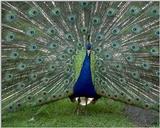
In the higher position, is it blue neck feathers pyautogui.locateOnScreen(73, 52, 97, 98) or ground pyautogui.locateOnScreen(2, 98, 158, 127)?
blue neck feathers pyautogui.locateOnScreen(73, 52, 97, 98)

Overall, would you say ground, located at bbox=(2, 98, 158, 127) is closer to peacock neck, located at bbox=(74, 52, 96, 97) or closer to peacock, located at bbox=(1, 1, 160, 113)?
peacock, located at bbox=(1, 1, 160, 113)

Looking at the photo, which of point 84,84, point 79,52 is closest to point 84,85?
point 84,84

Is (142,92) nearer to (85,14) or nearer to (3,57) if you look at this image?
(85,14)

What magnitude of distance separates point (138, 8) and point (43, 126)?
1.91 metres

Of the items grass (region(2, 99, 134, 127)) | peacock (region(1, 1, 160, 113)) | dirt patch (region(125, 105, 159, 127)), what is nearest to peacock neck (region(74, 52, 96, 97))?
peacock (region(1, 1, 160, 113))

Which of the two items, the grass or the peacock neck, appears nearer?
the grass

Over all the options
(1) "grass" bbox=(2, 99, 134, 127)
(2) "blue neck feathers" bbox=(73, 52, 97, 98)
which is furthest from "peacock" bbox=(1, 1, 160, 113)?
(1) "grass" bbox=(2, 99, 134, 127)

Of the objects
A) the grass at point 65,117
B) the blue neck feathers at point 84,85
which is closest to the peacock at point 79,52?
the blue neck feathers at point 84,85

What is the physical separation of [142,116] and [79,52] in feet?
3.84

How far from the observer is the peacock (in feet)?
28.8

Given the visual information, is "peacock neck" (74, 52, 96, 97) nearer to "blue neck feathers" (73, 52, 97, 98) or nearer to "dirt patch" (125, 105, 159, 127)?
"blue neck feathers" (73, 52, 97, 98)

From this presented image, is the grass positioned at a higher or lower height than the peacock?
lower

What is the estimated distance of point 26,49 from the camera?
9.00 metres

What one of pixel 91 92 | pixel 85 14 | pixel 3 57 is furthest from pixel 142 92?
pixel 3 57
